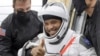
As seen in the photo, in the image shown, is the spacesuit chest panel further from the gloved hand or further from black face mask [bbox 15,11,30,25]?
black face mask [bbox 15,11,30,25]

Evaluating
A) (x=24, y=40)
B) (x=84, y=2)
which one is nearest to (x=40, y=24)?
(x=24, y=40)

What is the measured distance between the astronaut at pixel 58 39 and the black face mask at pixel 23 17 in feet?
1.07

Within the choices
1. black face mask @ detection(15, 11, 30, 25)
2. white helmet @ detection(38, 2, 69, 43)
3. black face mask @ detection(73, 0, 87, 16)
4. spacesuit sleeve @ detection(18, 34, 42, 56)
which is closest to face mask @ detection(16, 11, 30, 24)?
black face mask @ detection(15, 11, 30, 25)

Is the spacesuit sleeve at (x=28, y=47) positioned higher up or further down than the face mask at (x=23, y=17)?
further down

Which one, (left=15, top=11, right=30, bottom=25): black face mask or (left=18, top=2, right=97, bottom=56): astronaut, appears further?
(left=15, top=11, right=30, bottom=25): black face mask

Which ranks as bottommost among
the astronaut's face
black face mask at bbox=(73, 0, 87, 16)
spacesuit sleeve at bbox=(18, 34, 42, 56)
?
spacesuit sleeve at bbox=(18, 34, 42, 56)

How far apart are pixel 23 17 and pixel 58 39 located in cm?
47

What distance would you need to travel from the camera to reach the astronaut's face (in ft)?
7.04

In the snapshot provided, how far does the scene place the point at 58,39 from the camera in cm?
216

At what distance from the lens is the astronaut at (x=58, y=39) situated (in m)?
2.08

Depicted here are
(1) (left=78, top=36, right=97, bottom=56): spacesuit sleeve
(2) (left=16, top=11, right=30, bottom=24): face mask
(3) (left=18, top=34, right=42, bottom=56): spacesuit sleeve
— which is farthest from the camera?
(2) (left=16, top=11, right=30, bottom=24): face mask

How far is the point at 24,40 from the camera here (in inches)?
97.7

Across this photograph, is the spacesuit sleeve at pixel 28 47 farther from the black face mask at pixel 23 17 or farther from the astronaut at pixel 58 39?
the black face mask at pixel 23 17

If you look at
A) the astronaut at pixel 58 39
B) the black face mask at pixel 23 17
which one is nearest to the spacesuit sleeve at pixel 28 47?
the astronaut at pixel 58 39
